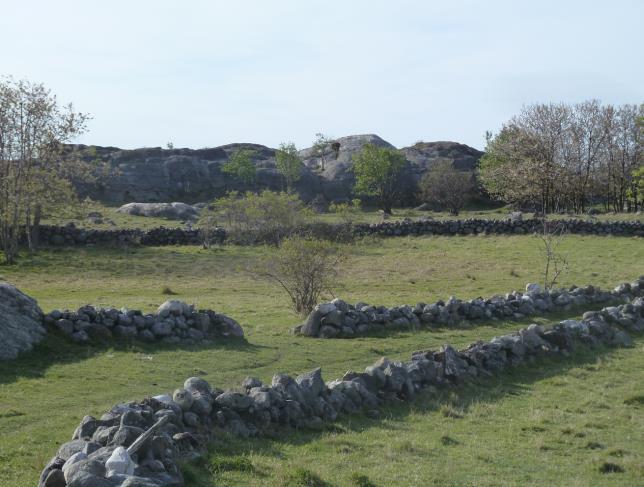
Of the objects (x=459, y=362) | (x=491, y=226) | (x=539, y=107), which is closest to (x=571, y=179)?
(x=539, y=107)

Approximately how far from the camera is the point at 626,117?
7331 centimetres

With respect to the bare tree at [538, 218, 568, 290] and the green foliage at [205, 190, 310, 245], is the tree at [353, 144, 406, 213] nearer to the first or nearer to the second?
the green foliage at [205, 190, 310, 245]

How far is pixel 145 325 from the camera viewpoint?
63.7 ft

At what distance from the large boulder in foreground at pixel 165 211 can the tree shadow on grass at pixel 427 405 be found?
158 ft

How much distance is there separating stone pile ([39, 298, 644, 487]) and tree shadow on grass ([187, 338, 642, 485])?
0.51 feet

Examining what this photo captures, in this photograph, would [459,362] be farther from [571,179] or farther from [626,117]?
Answer: [626,117]

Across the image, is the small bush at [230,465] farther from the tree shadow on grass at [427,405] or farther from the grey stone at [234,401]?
the grey stone at [234,401]

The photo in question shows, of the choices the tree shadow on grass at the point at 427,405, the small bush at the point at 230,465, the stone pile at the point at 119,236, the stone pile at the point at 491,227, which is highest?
the stone pile at the point at 491,227

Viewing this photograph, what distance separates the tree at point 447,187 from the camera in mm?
74438

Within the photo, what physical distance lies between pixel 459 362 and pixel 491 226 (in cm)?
3649

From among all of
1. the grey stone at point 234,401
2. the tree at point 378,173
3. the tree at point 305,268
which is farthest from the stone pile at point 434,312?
the tree at point 378,173

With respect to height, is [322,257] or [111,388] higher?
[322,257]

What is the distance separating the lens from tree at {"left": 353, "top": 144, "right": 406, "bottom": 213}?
261ft

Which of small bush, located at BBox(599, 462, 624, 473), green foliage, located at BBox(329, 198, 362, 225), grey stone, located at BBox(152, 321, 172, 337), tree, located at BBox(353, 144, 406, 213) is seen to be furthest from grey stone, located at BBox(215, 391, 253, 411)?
tree, located at BBox(353, 144, 406, 213)
